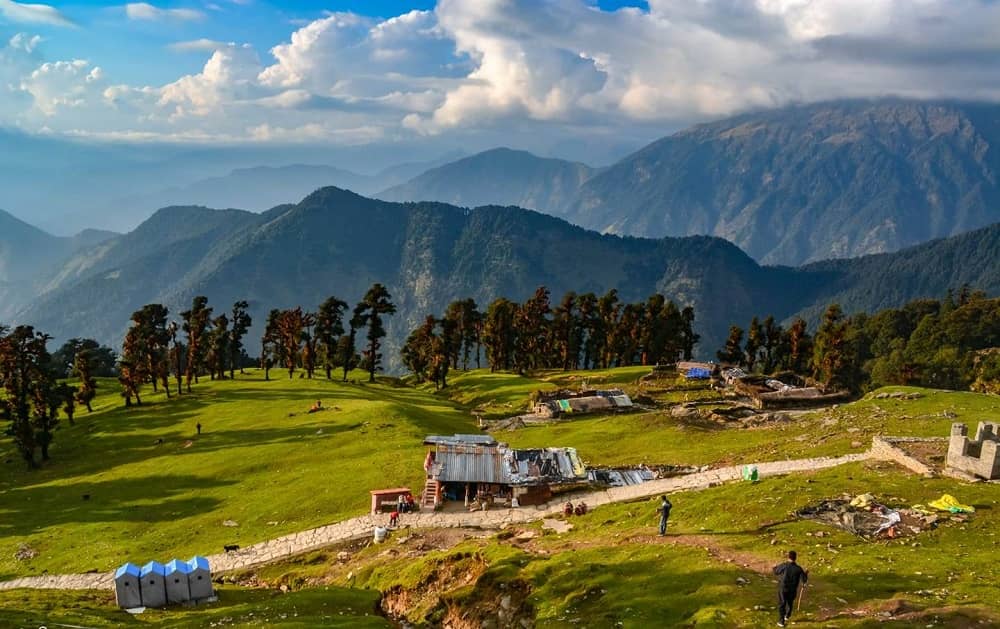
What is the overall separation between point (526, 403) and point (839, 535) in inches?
2344

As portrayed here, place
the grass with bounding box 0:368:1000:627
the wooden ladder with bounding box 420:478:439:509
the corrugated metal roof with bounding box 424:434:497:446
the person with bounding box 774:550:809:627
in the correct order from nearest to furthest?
the person with bounding box 774:550:809:627, the grass with bounding box 0:368:1000:627, the wooden ladder with bounding box 420:478:439:509, the corrugated metal roof with bounding box 424:434:497:446

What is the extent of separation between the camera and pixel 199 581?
32594 mm

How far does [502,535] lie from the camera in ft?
124

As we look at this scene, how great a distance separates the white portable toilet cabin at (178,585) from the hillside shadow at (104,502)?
18.8m

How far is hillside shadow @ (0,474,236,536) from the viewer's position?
49656 millimetres

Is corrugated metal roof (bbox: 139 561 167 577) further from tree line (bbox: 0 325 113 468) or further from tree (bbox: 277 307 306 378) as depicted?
tree (bbox: 277 307 306 378)

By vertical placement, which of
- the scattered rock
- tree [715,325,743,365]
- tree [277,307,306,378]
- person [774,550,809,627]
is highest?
tree [277,307,306,378]

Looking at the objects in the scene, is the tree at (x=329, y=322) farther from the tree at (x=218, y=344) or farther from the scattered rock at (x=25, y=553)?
the scattered rock at (x=25, y=553)

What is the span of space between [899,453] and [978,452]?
4389 millimetres

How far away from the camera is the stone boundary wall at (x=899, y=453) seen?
1499 inches

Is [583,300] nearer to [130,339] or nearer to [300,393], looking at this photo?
[300,393]

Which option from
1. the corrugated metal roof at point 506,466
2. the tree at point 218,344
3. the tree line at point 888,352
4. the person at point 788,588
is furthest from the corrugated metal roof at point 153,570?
the tree line at point 888,352

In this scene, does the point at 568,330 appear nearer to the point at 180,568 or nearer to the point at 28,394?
the point at 28,394

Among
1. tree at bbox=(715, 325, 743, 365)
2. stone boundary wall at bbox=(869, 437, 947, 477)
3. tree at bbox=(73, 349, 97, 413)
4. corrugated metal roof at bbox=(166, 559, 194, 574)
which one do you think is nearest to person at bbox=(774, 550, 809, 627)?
stone boundary wall at bbox=(869, 437, 947, 477)
